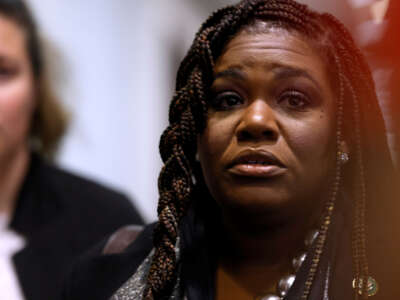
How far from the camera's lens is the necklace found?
0.75 m

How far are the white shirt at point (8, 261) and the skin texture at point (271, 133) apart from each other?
0.56m

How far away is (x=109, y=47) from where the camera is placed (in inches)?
66.5

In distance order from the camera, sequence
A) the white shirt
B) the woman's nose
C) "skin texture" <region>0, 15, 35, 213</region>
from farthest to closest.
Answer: "skin texture" <region>0, 15, 35, 213</region>, the white shirt, the woman's nose

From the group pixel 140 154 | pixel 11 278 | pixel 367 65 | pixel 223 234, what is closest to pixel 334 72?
pixel 367 65

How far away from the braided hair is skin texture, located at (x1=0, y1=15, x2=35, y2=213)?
588 millimetres

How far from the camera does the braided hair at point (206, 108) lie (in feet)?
2.42

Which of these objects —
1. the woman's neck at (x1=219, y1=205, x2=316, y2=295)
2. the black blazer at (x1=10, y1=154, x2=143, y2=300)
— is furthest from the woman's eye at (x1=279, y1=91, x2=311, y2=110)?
the black blazer at (x1=10, y1=154, x2=143, y2=300)

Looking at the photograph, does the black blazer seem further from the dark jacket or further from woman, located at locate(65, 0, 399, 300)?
woman, located at locate(65, 0, 399, 300)

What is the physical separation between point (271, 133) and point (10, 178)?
0.79 meters

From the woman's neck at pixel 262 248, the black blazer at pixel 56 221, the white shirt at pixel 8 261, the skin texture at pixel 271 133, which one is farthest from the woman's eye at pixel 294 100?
the white shirt at pixel 8 261

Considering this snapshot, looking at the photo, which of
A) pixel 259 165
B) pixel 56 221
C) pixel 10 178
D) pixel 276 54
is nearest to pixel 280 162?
pixel 259 165

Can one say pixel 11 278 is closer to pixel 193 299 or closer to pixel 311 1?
pixel 193 299

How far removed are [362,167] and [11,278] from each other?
72cm

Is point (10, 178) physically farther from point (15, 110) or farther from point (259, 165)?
point (259, 165)
